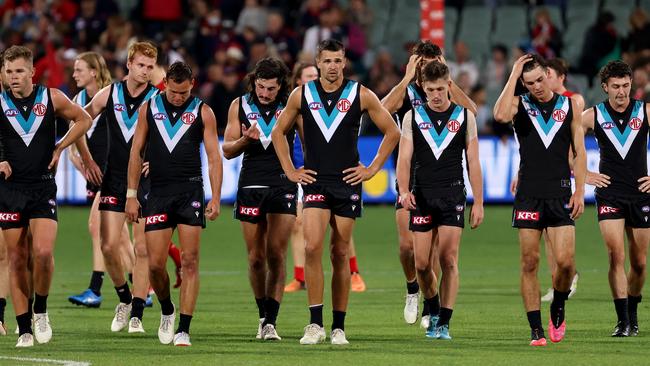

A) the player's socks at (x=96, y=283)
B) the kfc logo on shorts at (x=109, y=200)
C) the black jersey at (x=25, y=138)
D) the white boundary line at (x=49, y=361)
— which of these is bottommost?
the player's socks at (x=96, y=283)

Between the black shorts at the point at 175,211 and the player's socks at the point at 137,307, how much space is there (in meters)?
1.23

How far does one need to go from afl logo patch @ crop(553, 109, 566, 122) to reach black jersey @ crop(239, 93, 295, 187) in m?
2.27

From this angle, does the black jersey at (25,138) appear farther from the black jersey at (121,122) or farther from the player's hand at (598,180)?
the player's hand at (598,180)

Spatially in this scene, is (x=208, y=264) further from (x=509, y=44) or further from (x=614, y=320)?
(x=509, y=44)

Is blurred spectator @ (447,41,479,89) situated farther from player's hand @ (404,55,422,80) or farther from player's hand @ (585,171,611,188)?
player's hand @ (585,171,611,188)

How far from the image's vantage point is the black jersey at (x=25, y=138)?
511 inches

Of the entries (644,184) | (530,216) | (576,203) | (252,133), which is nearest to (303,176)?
(252,133)

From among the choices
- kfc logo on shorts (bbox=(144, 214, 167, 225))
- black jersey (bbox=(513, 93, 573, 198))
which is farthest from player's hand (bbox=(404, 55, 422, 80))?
kfc logo on shorts (bbox=(144, 214, 167, 225))

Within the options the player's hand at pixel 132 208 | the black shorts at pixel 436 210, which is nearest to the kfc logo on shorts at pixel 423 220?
the black shorts at pixel 436 210

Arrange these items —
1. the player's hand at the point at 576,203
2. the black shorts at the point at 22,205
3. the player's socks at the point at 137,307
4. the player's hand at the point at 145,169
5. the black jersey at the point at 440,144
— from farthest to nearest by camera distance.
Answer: the player's hand at the point at 145,169, the player's socks at the point at 137,307, the black jersey at the point at 440,144, the black shorts at the point at 22,205, the player's hand at the point at 576,203

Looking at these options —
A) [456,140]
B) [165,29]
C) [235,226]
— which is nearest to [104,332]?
[456,140]

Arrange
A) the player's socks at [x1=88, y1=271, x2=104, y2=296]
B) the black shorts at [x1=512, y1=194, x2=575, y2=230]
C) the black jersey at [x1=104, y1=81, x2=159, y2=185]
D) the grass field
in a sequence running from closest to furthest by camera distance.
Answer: the grass field, the black shorts at [x1=512, y1=194, x2=575, y2=230], the black jersey at [x1=104, y1=81, x2=159, y2=185], the player's socks at [x1=88, y1=271, x2=104, y2=296]

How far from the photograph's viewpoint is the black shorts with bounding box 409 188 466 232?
13156 mm

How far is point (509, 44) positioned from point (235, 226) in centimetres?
904
